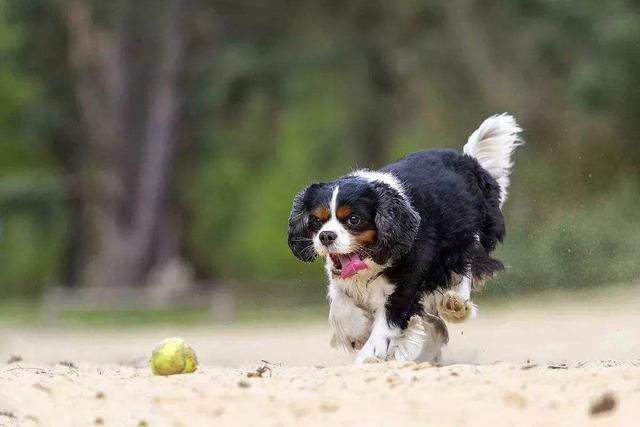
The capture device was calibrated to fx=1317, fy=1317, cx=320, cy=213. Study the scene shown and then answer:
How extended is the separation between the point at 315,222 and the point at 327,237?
1.27 feet

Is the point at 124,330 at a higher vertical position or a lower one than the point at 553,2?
lower

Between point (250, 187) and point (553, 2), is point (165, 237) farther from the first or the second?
point (553, 2)

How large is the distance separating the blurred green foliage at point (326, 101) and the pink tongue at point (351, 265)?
14.9 m

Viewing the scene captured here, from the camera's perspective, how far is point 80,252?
40875 millimetres

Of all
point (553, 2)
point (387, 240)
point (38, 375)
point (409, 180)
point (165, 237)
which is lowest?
point (38, 375)

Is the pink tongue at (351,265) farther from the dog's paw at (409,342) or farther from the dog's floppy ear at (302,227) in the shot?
the dog's paw at (409,342)

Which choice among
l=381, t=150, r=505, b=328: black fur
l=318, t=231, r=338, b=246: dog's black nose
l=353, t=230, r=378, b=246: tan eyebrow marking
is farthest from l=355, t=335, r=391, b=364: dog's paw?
l=318, t=231, r=338, b=246: dog's black nose

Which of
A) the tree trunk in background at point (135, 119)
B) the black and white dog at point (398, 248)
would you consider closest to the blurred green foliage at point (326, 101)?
the tree trunk in background at point (135, 119)

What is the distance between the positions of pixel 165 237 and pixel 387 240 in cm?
2515

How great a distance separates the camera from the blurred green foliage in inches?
1091

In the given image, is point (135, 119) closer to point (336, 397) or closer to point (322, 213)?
point (322, 213)

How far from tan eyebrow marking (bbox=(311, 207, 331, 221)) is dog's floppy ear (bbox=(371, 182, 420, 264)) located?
328mm

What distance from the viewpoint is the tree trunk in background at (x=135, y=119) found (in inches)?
1272

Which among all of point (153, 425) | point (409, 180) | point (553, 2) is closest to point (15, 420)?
point (153, 425)
